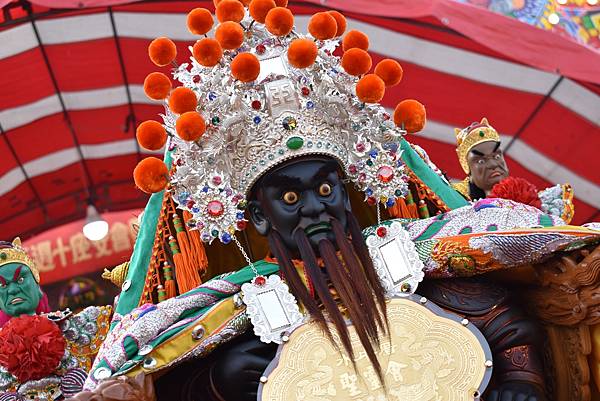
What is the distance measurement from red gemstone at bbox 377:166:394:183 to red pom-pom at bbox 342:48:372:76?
36 centimetres

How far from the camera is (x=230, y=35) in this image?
155 inches

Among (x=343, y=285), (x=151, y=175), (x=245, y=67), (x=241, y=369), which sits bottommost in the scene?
(x=241, y=369)

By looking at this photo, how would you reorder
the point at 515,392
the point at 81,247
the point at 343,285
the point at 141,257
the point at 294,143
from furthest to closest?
the point at 81,247, the point at 141,257, the point at 294,143, the point at 343,285, the point at 515,392

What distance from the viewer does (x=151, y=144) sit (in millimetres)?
3910

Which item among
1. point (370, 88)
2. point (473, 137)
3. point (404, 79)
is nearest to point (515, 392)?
point (370, 88)

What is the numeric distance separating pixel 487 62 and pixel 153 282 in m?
4.55

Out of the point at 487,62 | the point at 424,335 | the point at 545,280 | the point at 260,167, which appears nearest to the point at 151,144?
Result: the point at 260,167

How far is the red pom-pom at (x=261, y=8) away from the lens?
4082 mm

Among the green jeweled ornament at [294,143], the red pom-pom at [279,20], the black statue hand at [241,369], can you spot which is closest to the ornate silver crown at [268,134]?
the green jeweled ornament at [294,143]

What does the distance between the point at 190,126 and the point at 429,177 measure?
3.54 feet

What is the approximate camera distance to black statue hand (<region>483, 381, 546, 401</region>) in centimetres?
362

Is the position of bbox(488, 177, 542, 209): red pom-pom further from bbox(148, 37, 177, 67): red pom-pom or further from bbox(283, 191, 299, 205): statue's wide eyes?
bbox(148, 37, 177, 67): red pom-pom

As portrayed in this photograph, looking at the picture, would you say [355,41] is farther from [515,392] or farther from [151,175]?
[515,392]

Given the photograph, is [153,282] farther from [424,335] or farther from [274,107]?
[424,335]
